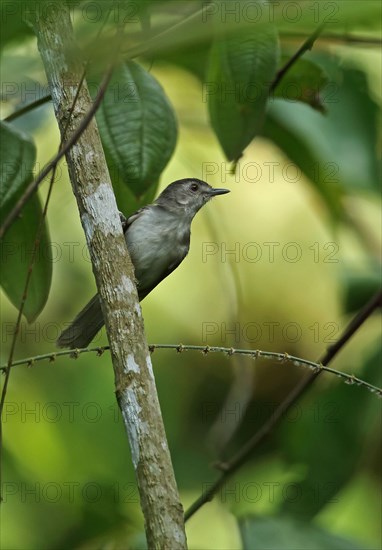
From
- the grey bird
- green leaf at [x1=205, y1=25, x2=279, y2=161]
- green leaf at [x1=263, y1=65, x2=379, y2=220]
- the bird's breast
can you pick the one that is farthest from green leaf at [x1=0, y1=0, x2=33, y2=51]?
the bird's breast

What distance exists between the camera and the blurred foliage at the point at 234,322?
2783mm

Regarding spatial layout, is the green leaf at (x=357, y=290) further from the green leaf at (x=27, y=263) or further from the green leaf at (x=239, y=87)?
the green leaf at (x=27, y=263)

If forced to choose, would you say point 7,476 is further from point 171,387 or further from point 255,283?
point 255,283

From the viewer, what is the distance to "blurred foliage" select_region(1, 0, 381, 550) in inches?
110

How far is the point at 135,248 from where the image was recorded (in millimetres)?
4199

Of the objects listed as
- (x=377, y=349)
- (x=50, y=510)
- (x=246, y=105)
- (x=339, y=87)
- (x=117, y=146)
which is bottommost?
(x=50, y=510)

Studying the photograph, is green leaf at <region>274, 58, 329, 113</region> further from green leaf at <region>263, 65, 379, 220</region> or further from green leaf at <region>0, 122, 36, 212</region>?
green leaf at <region>0, 122, 36, 212</region>

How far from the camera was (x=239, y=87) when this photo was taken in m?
2.62

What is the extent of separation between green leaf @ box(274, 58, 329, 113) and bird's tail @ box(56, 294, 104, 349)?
139 centimetres

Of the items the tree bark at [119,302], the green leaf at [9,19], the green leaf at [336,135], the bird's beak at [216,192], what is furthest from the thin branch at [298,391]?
the bird's beak at [216,192]

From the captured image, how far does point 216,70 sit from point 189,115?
5.72 ft

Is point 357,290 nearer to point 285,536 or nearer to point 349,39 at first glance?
point 349,39

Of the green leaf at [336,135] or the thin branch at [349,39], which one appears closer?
the thin branch at [349,39]

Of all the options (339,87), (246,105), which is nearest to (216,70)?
(246,105)
